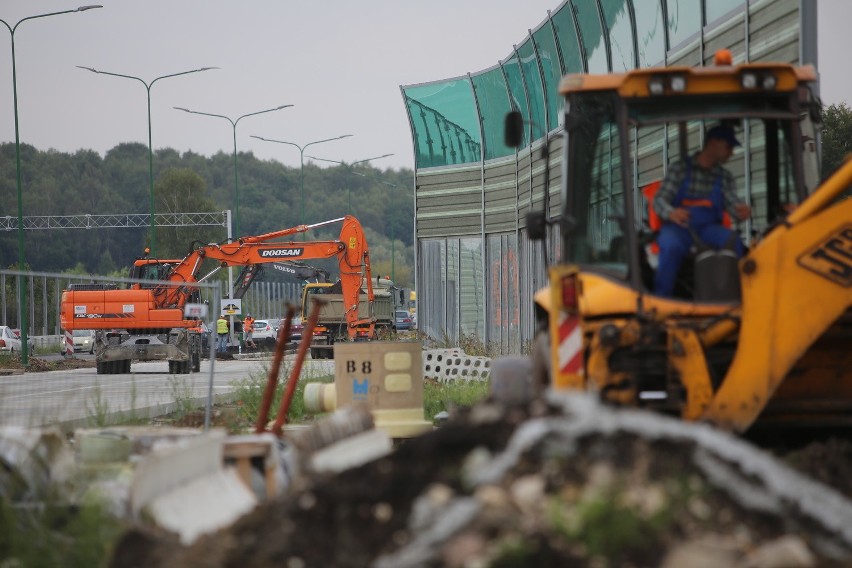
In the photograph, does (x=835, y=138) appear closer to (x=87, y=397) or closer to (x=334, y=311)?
(x=334, y=311)

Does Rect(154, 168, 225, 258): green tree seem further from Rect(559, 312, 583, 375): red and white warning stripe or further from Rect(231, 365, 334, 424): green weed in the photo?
Rect(559, 312, 583, 375): red and white warning stripe

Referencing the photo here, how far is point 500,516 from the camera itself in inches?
234

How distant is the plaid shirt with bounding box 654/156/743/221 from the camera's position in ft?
31.8

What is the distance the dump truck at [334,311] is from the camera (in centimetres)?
5081

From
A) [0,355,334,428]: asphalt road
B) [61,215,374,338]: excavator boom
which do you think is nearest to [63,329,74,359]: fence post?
[61,215,374,338]: excavator boom

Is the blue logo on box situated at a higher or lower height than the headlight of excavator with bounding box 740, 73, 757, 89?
lower

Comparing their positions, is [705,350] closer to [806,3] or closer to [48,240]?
[806,3]

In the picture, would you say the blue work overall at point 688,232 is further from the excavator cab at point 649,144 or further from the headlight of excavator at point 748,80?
the headlight of excavator at point 748,80

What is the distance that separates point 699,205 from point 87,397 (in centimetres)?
628

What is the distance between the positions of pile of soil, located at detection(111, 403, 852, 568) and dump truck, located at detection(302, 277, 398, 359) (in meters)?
40.7

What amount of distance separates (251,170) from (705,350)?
134801mm

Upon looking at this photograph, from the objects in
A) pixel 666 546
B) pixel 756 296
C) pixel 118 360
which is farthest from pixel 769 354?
pixel 118 360

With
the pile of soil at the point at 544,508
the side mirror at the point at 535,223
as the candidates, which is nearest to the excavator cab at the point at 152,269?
the side mirror at the point at 535,223

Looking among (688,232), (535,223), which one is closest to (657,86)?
(688,232)
